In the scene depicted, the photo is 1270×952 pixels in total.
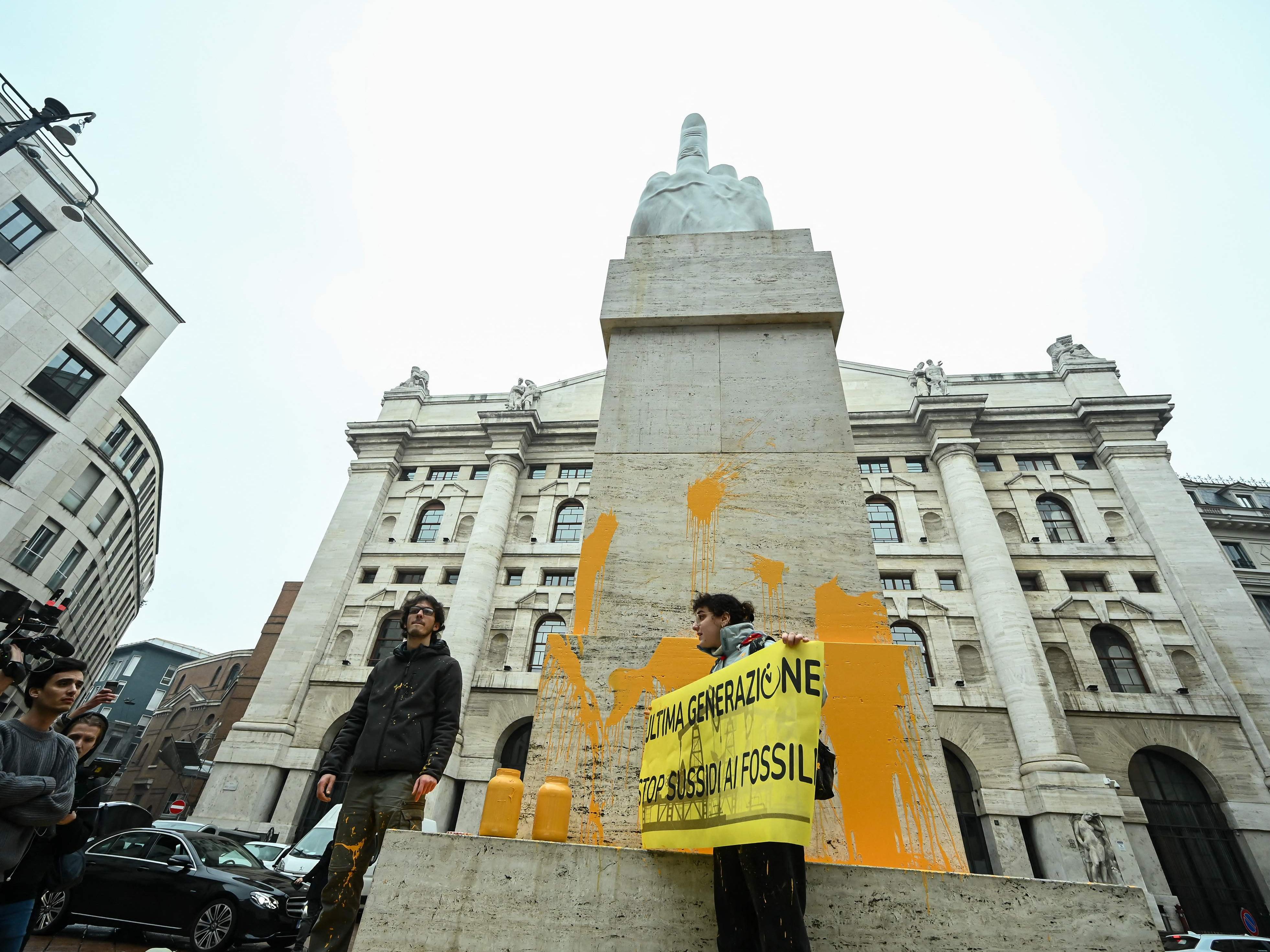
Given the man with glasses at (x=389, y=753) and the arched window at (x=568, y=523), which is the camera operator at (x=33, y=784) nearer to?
the man with glasses at (x=389, y=753)

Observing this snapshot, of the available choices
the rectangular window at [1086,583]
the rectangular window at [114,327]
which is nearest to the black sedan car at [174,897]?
the rectangular window at [114,327]

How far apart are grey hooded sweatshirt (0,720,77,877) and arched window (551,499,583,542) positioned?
23203 mm

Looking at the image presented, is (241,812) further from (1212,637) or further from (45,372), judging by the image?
(1212,637)

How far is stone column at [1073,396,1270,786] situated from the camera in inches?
802

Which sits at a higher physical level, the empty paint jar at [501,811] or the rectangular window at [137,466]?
the rectangular window at [137,466]

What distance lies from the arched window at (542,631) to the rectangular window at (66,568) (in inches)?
802

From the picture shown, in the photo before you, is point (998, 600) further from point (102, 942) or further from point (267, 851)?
point (102, 942)

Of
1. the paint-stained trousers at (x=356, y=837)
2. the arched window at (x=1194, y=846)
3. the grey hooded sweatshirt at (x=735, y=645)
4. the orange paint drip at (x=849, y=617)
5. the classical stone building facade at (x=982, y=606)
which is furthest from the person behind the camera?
the classical stone building facade at (x=982, y=606)

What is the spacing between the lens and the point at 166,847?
28.2ft

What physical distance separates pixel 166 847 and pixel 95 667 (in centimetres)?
5131

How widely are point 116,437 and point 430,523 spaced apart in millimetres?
18292

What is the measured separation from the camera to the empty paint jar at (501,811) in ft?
10.1

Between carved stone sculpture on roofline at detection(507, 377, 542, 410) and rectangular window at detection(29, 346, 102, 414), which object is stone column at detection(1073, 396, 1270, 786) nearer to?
carved stone sculpture on roofline at detection(507, 377, 542, 410)

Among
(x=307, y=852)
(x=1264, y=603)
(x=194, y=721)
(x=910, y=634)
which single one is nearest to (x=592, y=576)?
(x=307, y=852)
